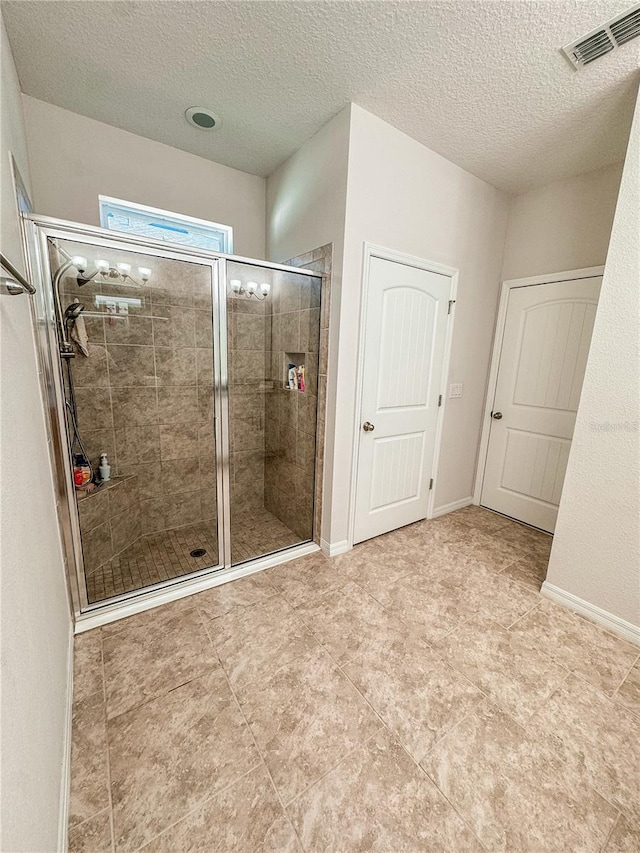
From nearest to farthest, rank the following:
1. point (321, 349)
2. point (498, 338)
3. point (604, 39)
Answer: point (604, 39) < point (321, 349) < point (498, 338)

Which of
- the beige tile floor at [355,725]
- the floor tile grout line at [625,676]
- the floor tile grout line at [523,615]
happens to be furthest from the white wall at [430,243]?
the floor tile grout line at [625,676]

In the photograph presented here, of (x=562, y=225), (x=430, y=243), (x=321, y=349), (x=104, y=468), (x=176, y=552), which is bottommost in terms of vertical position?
(x=176, y=552)

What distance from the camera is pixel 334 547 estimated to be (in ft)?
8.09

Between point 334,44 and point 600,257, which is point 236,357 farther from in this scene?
point 600,257

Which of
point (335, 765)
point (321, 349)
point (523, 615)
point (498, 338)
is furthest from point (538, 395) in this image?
point (335, 765)

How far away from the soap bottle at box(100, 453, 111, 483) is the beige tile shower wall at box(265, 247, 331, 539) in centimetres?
122

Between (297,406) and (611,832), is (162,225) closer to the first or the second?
(297,406)

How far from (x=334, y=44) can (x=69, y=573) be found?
2.82 metres

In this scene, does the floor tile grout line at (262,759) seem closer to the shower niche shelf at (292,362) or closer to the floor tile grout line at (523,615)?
the floor tile grout line at (523,615)

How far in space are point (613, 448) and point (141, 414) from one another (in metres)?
3.00

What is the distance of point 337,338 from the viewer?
7.25 feet

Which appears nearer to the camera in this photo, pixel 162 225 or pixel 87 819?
pixel 87 819

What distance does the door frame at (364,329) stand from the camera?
2.20 metres

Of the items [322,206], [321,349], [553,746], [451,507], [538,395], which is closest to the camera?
→ [553,746]
